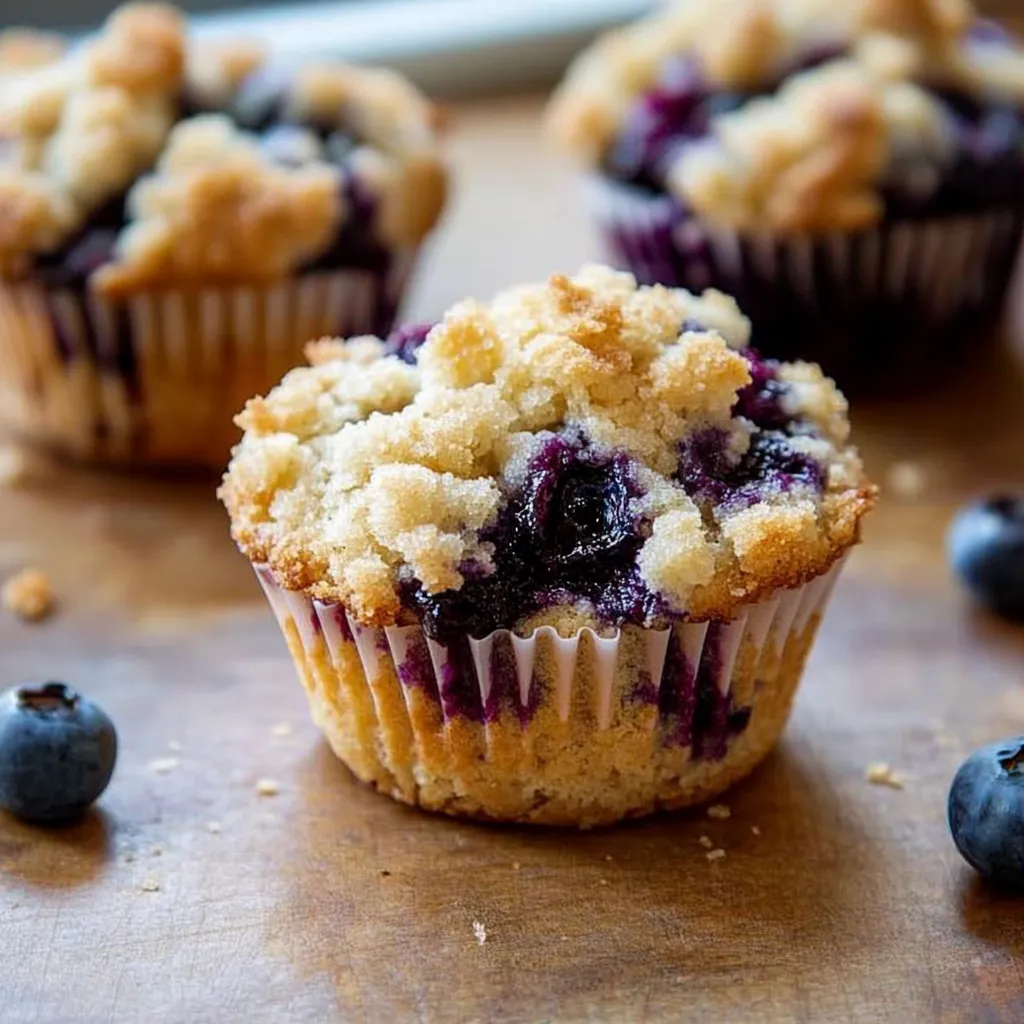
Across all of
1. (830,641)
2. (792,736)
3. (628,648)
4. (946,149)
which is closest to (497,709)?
(628,648)

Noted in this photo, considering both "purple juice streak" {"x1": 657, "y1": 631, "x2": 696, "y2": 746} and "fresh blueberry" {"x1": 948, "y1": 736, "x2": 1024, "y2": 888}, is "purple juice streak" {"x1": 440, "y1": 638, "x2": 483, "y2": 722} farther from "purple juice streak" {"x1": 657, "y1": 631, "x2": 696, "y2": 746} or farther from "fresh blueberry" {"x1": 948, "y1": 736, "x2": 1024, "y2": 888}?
"fresh blueberry" {"x1": 948, "y1": 736, "x2": 1024, "y2": 888}

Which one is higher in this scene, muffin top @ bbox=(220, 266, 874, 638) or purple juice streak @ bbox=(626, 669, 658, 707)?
muffin top @ bbox=(220, 266, 874, 638)

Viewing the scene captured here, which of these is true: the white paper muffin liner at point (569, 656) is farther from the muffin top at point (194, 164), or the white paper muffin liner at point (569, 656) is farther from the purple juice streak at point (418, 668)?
the muffin top at point (194, 164)

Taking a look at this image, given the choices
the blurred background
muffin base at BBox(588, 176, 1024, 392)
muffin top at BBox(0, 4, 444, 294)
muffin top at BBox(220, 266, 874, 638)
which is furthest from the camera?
the blurred background

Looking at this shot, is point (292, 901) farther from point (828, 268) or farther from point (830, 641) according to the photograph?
point (828, 268)

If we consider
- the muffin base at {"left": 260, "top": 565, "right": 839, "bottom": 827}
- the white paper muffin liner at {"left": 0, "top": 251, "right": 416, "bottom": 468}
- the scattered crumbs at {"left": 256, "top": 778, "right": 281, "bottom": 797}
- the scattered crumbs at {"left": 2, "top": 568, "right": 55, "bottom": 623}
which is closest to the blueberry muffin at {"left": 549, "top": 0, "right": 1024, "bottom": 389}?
the white paper muffin liner at {"left": 0, "top": 251, "right": 416, "bottom": 468}
